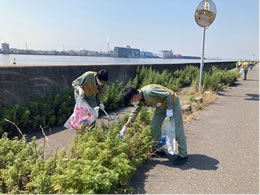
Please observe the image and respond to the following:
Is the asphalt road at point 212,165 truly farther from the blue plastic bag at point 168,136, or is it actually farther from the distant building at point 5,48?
the distant building at point 5,48

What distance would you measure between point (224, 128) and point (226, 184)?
112 inches

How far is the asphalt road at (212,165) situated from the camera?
328cm

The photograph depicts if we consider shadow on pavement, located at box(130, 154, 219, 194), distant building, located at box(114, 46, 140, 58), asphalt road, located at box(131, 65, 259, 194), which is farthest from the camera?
distant building, located at box(114, 46, 140, 58)

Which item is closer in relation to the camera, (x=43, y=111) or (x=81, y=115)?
(x=81, y=115)

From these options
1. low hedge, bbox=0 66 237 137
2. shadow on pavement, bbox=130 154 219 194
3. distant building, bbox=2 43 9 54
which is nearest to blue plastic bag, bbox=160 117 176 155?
shadow on pavement, bbox=130 154 219 194

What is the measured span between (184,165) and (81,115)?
227 centimetres

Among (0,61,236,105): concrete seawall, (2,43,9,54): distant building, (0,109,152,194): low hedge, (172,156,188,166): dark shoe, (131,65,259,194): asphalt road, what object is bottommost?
(131,65,259,194): asphalt road

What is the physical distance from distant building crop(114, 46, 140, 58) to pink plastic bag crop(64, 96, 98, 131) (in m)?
14.5

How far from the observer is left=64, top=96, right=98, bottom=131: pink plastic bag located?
481 centimetres

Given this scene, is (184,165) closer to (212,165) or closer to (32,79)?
(212,165)

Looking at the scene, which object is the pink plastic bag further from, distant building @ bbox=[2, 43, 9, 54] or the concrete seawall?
distant building @ bbox=[2, 43, 9, 54]

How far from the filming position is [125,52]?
65.8 feet

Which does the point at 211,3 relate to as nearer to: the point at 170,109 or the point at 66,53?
the point at 170,109

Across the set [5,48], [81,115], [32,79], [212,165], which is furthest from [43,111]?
[5,48]
